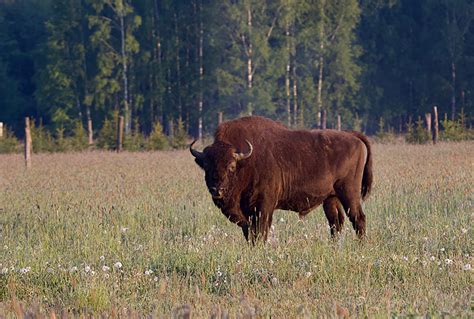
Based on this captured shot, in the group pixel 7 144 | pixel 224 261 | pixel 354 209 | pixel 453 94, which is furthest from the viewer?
pixel 453 94

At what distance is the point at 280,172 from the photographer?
10.2 m

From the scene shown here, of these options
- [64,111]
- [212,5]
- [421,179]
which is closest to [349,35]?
[212,5]

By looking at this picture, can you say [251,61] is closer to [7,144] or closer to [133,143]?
[133,143]

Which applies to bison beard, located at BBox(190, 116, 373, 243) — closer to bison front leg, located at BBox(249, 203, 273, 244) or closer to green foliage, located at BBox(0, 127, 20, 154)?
bison front leg, located at BBox(249, 203, 273, 244)

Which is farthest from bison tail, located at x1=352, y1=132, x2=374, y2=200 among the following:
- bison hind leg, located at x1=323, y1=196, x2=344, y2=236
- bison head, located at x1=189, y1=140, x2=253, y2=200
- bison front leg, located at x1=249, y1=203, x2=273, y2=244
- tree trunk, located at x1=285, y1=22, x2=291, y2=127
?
tree trunk, located at x1=285, y1=22, x2=291, y2=127

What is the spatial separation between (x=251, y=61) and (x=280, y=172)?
126ft

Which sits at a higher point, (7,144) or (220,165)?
(220,165)

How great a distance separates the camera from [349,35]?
2071 inches

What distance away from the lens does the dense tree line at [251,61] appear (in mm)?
48594

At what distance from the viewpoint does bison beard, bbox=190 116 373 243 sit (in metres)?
9.60

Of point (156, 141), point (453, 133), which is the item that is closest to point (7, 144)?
point (156, 141)

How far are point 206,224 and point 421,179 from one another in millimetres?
6595

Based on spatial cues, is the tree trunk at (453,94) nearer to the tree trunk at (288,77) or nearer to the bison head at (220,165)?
the tree trunk at (288,77)

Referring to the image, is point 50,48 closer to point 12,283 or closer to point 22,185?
point 22,185
